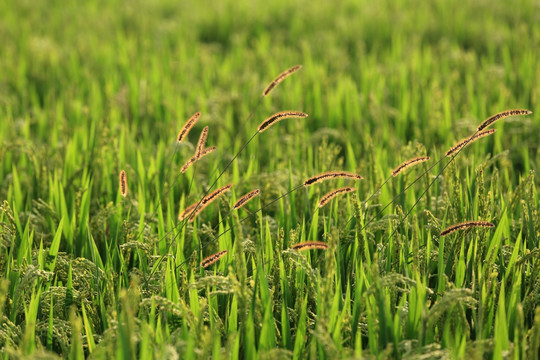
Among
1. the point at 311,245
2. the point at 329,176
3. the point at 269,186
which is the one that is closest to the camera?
the point at 311,245

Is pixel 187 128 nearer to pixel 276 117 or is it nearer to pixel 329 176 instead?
pixel 276 117

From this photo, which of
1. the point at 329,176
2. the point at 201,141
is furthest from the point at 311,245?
the point at 201,141

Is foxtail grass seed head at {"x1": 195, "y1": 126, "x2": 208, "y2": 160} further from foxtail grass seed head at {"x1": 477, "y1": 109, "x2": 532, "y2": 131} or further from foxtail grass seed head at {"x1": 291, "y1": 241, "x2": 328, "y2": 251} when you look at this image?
foxtail grass seed head at {"x1": 477, "y1": 109, "x2": 532, "y2": 131}

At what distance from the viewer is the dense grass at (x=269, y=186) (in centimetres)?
147

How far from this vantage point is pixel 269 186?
240 centimetres

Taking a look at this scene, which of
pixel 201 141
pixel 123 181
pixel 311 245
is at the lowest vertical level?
pixel 311 245

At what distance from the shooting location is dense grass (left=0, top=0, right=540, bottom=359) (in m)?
1.47

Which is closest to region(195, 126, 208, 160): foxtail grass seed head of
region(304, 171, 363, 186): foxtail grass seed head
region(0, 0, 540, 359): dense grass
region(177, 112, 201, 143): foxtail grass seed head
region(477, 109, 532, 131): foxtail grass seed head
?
region(177, 112, 201, 143): foxtail grass seed head

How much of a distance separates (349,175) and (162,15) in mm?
5428

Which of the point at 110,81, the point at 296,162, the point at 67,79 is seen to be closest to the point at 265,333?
the point at 296,162

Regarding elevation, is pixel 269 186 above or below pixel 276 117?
below

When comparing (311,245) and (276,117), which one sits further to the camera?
(276,117)

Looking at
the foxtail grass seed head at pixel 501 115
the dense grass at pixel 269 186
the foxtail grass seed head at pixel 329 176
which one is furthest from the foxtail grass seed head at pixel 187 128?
the foxtail grass seed head at pixel 501 115

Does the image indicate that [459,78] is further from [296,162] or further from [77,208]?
[77,208]
